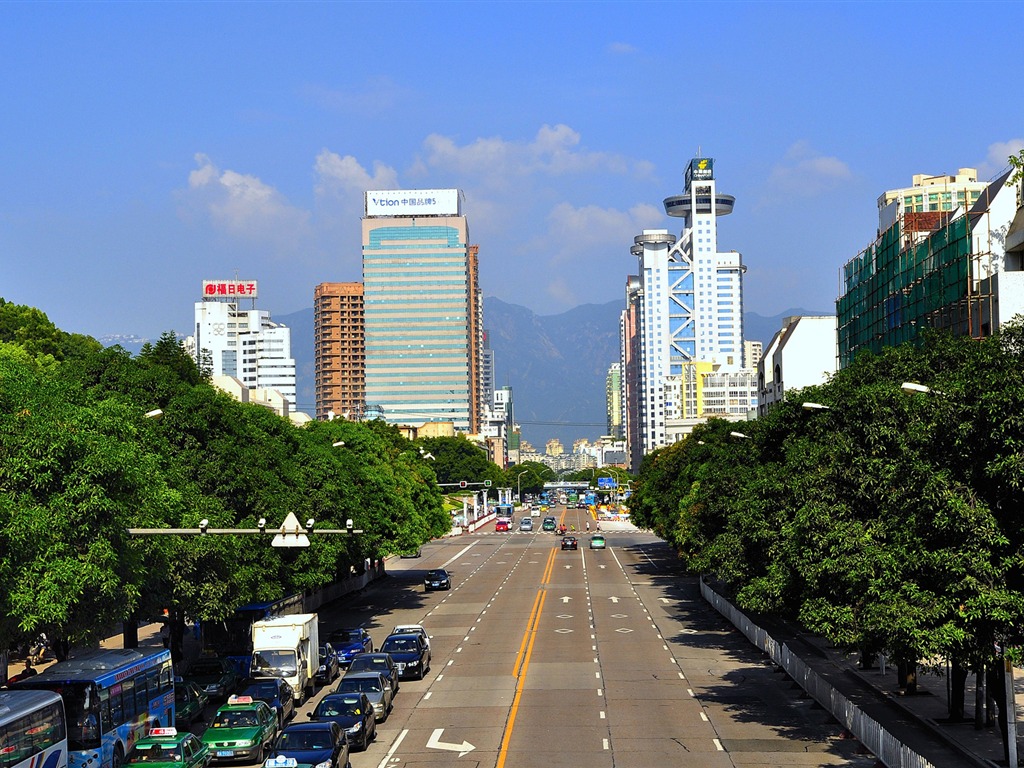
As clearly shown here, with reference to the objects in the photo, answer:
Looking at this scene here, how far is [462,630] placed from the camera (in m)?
57.2

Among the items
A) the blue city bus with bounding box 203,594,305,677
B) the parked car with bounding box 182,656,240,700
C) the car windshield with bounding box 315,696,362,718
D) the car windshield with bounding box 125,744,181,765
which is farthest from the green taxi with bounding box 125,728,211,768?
the blue city bus with bounding box 203,594,305,677

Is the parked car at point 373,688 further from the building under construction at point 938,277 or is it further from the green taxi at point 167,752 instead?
the building under construction at point 938,277

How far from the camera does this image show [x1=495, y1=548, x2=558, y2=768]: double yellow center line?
31250mm

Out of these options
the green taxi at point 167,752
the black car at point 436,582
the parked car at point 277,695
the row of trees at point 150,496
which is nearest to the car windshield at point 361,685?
the parked car at point 277,695

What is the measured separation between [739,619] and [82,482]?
3411 centimetres

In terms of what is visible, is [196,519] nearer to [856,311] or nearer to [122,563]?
[122,563]

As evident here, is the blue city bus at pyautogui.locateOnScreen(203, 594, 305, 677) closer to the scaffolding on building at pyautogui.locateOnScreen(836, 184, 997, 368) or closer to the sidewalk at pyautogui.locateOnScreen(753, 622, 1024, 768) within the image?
the sidewalk at pyautogui.locateOnScreen(753, 622, 1024, 768)

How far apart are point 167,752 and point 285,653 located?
39.1 ft

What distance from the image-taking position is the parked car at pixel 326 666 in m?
41.9

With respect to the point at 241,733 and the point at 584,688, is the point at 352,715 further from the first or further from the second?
the point at 584,688

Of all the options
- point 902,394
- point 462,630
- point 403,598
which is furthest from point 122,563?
point 403,598

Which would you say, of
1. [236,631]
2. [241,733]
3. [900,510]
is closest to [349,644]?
[236,631]

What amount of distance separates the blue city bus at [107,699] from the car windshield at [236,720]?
1895mm

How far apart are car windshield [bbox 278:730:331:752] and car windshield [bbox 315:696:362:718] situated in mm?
3908
